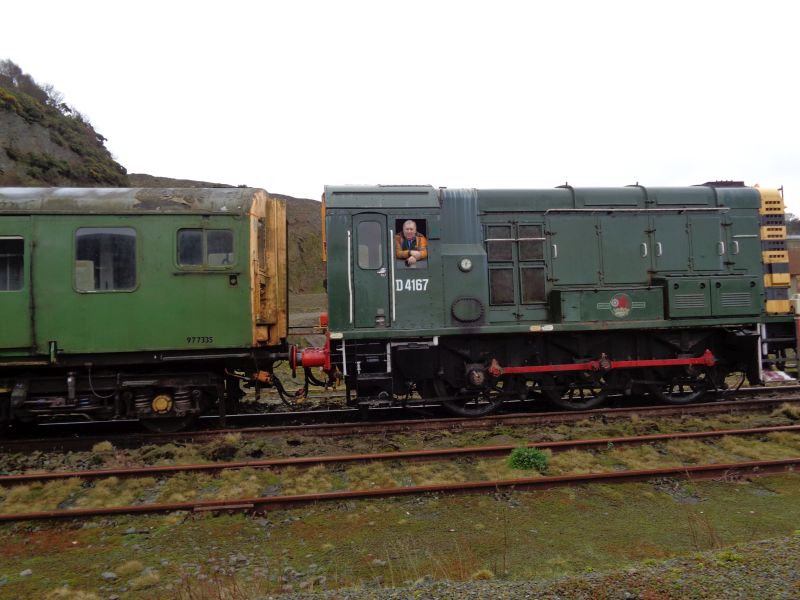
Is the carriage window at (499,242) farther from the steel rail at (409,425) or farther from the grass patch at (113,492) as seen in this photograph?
the grass patch at (113,492)

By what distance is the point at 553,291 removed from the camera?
834cm

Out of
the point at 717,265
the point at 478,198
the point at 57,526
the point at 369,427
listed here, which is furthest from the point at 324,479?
the point at 717,265

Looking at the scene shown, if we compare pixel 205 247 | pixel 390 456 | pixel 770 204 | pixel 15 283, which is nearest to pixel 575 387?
pixel 390 456

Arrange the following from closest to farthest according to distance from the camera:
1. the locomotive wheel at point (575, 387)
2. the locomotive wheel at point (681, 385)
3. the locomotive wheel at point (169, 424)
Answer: the locomotive wheel at point (169, 424), the locomotive wheel at point (575, 387), the locomotive wheel at point (681, 385)

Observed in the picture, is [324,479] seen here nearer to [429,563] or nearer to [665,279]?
[429,563]

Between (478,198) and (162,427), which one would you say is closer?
(162,427)

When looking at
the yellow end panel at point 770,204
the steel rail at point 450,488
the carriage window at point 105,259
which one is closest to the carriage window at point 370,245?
the carriage window at point 105,259

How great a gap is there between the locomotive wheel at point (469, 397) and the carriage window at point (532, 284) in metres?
1.50

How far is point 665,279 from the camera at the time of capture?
332 inches

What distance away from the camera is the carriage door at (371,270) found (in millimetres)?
7699

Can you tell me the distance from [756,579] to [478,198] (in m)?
6.39

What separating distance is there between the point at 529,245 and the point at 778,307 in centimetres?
455

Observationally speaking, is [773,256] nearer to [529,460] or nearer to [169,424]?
[529,460]

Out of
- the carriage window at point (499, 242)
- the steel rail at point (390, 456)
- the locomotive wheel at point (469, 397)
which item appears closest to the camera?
the steel rail at point (390, 456)
